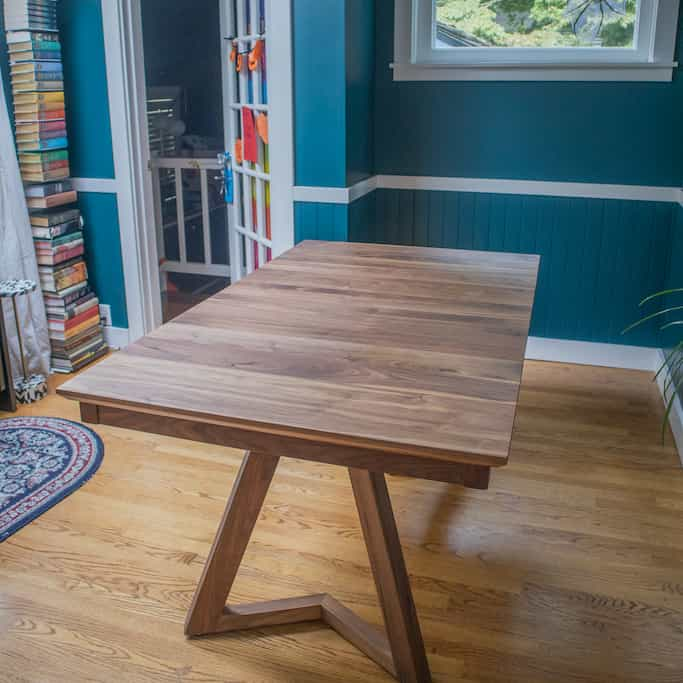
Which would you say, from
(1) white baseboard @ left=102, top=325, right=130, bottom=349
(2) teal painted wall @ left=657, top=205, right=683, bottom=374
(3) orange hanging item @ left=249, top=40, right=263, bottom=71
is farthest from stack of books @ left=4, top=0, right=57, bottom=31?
(2) teal painted wall @ left=657, top=205, right=683, bottom=374

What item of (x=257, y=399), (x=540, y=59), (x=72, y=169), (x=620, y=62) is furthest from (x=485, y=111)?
(x=257, y=399)

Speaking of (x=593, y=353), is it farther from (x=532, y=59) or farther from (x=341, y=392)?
(x=341, y=392)

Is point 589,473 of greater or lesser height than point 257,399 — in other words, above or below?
below

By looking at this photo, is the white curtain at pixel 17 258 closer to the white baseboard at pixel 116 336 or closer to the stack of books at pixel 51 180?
the stack of books at pixel 51 180

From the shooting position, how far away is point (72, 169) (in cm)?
370

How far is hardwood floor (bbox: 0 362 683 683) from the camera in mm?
1805

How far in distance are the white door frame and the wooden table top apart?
3.76ft

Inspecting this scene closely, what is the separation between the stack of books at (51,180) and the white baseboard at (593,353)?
2.22 m

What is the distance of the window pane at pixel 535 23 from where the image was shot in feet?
10.8

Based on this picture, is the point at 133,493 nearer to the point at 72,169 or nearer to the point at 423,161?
the point at 72,169

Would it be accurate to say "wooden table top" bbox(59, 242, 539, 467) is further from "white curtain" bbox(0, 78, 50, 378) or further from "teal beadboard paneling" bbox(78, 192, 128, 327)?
"teal beadboard paneling" bbox(78, 192, 128, 327)

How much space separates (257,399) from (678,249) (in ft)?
8.27

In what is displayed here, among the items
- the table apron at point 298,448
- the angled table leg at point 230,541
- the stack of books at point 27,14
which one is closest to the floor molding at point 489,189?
the stack of books at point 27,14

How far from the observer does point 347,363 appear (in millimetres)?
1569
